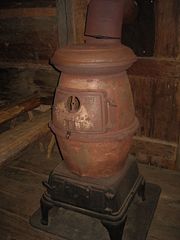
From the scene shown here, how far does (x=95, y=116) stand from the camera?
1.94 meters

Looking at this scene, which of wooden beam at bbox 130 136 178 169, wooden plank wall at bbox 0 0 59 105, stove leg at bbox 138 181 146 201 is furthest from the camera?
wooden plank wall at bbox 0 0 59 105

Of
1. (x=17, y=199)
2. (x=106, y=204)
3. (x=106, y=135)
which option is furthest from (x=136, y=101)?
(x=17, y=199)

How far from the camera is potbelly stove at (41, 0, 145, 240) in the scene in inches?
75.9

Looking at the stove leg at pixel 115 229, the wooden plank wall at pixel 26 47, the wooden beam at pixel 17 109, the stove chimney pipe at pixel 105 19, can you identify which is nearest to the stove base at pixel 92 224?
the stove leg at pixel 115 229

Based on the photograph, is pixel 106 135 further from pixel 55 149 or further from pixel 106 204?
pixel 55 149

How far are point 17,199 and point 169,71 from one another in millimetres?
2038

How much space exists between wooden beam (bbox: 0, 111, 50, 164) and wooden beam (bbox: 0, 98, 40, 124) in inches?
5.9

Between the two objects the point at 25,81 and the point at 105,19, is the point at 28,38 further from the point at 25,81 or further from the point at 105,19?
the point at 105,19

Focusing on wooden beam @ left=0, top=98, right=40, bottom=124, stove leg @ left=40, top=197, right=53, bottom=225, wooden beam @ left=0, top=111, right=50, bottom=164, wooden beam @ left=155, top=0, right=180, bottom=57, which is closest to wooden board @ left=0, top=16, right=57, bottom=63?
wooden beam @ left=0, top=98, right=40, bottom=124

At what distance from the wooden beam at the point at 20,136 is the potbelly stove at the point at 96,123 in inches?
19.0

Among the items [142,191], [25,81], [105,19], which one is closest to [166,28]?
[105,19]

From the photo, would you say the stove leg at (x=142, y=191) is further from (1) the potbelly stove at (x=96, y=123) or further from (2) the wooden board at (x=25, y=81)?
(2) the wooden board at (x=25, y=81)

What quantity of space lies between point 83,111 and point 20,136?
40.3 inches

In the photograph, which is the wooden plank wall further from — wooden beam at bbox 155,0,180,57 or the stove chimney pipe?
wooden beam at bbox 155,0,180,57
